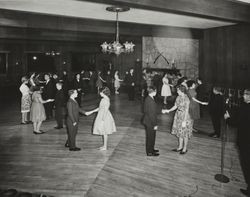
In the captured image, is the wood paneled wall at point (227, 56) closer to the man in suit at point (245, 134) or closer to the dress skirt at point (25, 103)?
the man in suit at point (245, 134)

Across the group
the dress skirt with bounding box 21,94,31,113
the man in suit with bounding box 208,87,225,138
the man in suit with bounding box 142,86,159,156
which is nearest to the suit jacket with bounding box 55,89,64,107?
the dress skirt with bounding box 21,94,31,113

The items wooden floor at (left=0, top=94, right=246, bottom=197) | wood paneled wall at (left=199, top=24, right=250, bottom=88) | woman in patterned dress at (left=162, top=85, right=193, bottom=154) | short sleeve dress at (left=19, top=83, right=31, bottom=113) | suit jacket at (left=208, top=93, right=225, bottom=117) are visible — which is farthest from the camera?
wood paneled wall at (left=199, top=24, right=250, bottom=88)

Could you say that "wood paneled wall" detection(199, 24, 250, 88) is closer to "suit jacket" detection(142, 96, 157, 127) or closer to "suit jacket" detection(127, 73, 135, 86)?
"suit jacket" detection(127, 73, 135, 86)

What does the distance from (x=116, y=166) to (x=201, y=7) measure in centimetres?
395

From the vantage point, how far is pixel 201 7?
5742 mm

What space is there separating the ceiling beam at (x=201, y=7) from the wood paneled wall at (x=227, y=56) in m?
3.06

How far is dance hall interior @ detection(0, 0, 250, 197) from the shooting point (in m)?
4.23

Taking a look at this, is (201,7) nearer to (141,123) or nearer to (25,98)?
(141,123)

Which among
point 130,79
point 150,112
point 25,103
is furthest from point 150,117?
point 130,79

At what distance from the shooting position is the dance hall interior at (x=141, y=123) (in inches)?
167

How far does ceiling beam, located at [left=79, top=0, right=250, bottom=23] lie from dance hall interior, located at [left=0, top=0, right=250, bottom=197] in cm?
2

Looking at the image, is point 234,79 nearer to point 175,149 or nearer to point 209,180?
point 175,149

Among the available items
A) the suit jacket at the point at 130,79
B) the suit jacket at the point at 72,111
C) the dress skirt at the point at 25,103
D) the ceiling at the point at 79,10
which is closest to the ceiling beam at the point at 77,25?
the ceiling at the point at 79,10

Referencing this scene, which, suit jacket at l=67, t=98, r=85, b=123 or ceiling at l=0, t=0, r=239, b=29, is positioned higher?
ceiling at l=0, t=0, r=239, b=29
